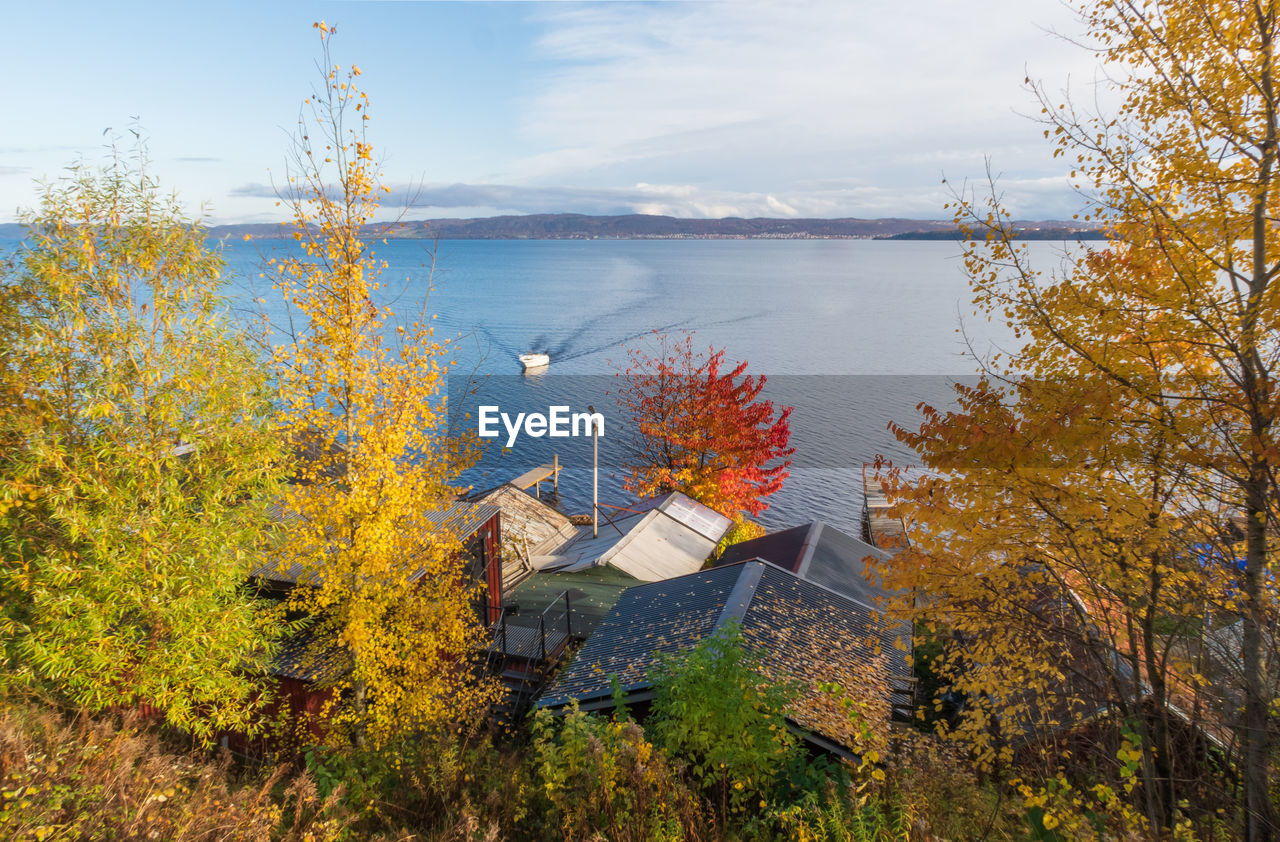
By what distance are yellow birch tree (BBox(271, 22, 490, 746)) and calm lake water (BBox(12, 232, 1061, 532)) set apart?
2.88ft

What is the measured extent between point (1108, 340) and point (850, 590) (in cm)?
1018

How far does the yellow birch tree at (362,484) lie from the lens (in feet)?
35.7

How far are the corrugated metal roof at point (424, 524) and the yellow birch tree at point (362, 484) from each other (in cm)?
11

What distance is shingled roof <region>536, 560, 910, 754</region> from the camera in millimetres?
10883

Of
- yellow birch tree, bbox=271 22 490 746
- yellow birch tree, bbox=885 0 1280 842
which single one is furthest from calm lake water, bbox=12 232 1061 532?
yellow birch tree, bbox=885 0 1280 842

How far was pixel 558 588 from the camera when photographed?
68.9ft

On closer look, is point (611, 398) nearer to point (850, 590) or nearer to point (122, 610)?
point (850, 590)

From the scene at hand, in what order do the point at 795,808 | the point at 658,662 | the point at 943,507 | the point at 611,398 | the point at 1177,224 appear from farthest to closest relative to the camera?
the point at 611,398 < the point at 658,662 < the point at 943,507 < the point at 1177,224 < the point at 795,808

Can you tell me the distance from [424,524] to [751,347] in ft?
247

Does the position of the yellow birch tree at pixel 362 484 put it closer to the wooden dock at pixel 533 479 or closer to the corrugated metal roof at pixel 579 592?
the corrugated metal roof at pixel 579 592

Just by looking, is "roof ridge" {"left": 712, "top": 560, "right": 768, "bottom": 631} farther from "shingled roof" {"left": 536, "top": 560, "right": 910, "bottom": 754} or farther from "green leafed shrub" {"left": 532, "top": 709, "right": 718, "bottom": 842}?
"green leafed shrub" {"left": 532, "top": 709, "right": 718, "bottom": 842}

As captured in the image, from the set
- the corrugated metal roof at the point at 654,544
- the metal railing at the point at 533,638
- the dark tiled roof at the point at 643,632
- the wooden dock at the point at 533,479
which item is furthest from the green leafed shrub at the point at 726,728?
the wooden dock at the point at 533,479

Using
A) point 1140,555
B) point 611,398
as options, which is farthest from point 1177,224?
point 611,398

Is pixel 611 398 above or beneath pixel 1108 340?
beneath
